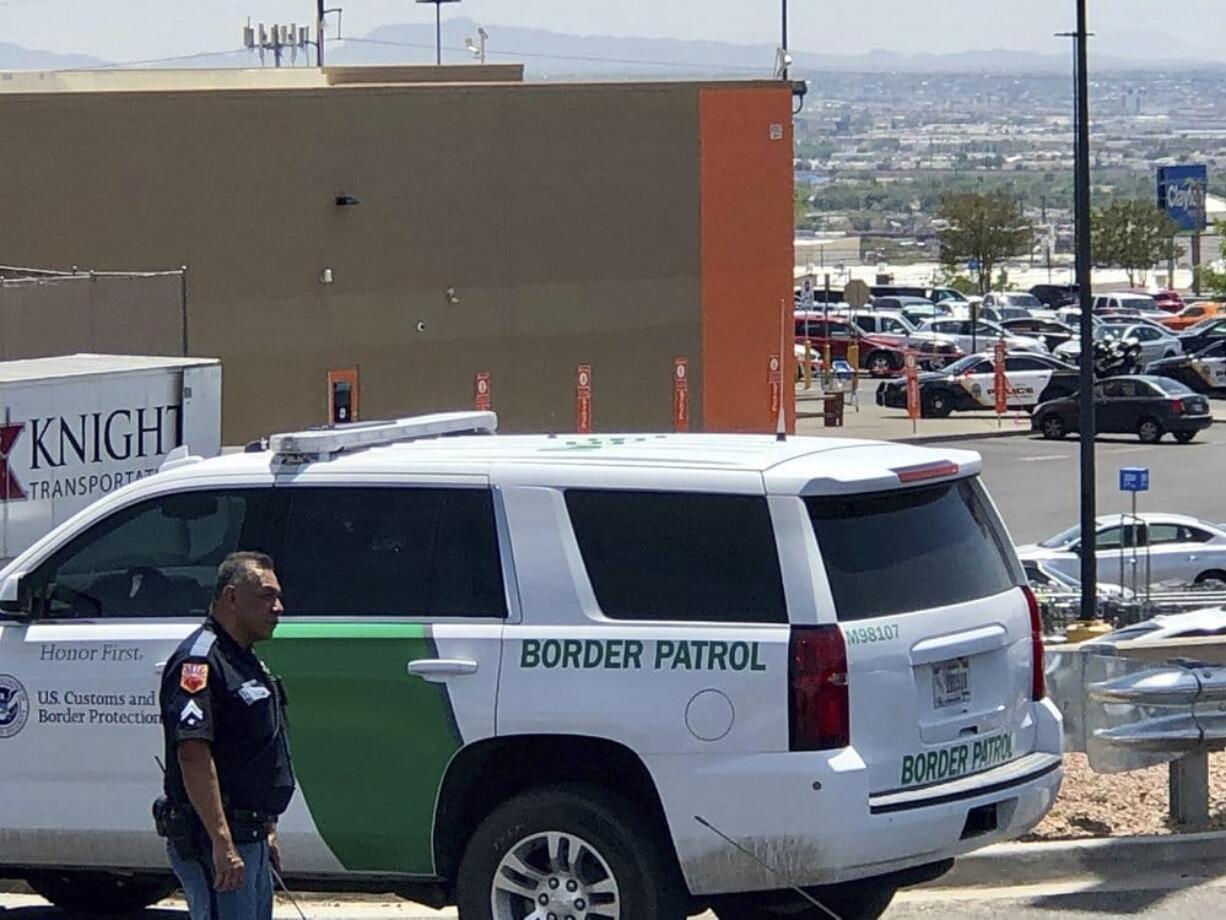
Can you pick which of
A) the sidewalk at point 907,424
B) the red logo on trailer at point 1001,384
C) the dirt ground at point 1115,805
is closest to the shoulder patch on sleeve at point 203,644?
the dirt ground at point 1115,805

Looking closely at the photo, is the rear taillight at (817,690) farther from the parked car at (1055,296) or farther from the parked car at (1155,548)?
the parked car at (1055,296)

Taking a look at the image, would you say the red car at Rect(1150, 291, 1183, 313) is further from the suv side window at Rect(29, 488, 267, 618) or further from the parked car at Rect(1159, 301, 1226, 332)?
the suv side window at Rect(29, 488, 267, 618)

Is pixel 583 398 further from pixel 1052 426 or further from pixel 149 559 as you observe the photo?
pixel 149 559

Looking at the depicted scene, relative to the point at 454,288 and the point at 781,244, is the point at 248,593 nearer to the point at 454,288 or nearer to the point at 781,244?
the point at 454,288

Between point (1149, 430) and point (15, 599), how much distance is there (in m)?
41.7

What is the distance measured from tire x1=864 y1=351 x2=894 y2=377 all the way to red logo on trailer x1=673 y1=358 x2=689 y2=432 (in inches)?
1042

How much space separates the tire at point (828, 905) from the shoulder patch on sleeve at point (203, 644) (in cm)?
200

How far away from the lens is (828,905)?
7703mm

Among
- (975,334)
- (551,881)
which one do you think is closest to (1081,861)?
(551,881)

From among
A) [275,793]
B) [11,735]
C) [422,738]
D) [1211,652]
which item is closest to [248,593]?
[275,793]

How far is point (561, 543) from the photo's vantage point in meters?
6.96

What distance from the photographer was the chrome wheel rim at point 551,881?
691cm

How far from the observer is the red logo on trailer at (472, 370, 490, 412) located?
121 ft

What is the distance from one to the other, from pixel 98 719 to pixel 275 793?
1.52 m
